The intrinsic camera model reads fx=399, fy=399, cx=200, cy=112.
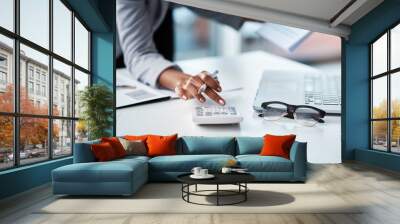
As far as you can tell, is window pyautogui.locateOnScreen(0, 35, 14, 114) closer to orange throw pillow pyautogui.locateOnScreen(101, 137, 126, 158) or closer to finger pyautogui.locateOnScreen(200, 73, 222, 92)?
orange throw pillow pyautogui.locateOnScreen(101, 137, 126, 158)

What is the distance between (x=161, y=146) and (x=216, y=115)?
2.06 m

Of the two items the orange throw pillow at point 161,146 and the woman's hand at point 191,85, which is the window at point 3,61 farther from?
the woman's hand at point 191,85

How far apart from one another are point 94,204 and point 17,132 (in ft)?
4.92

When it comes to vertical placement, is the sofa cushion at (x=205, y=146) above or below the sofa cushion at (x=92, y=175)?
above

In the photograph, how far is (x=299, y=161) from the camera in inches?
229

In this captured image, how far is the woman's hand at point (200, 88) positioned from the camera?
27.2 feet

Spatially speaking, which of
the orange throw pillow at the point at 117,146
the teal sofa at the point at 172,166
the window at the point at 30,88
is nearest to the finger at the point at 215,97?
the teal sofa at the point at 172,166

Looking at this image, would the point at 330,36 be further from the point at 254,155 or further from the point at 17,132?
the point at 17,132

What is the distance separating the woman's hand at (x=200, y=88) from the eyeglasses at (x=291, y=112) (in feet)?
3.16

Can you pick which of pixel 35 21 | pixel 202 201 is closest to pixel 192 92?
pixel 35 21

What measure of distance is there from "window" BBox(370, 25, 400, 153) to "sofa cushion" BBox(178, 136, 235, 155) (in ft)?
10.7

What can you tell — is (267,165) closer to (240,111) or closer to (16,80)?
(240,111)

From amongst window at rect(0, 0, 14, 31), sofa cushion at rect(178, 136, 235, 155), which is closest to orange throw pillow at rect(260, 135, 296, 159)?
sofa cushion at rect(178, 136, 235, 155)

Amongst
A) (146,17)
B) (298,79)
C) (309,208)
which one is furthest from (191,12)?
(309,208)
